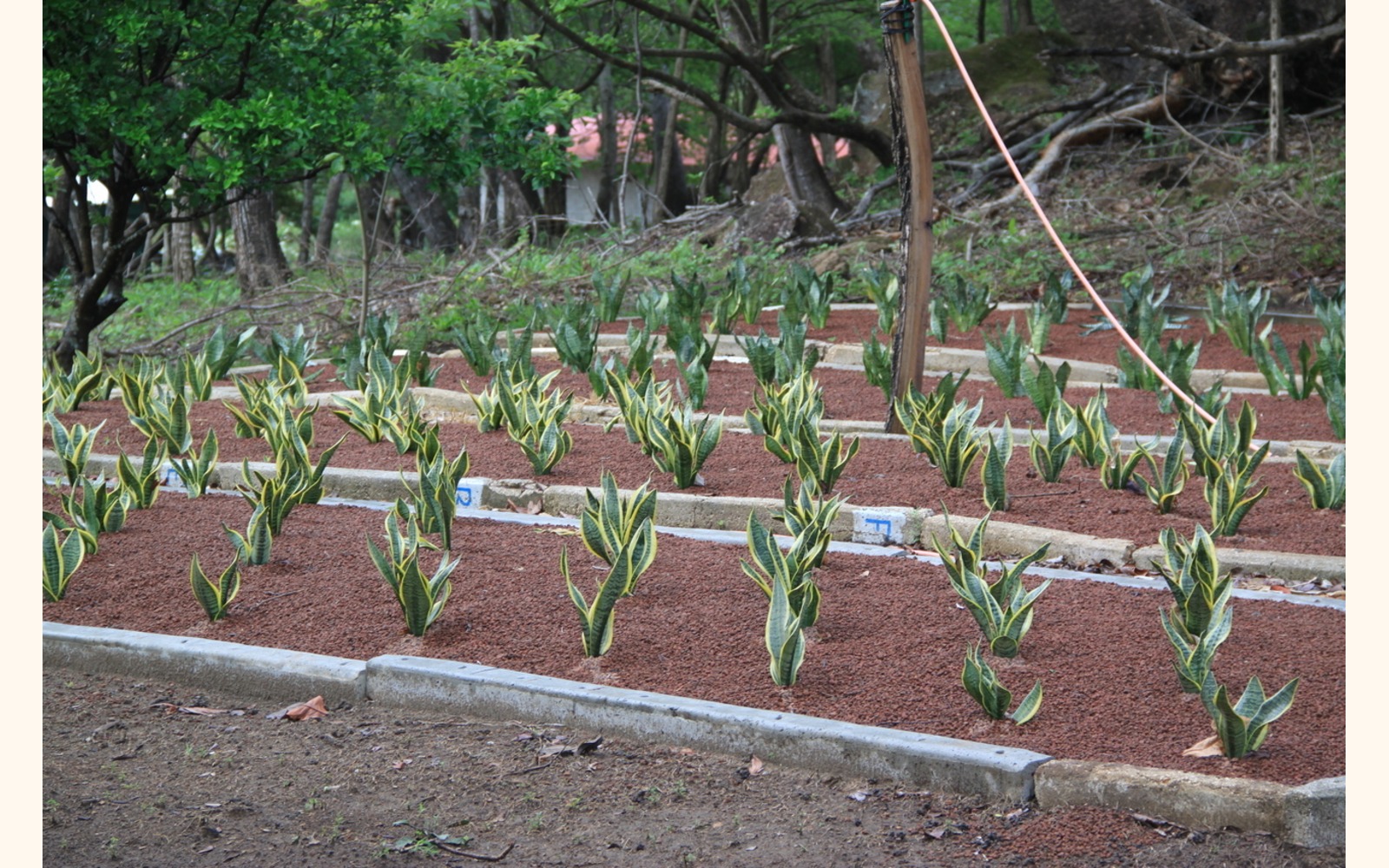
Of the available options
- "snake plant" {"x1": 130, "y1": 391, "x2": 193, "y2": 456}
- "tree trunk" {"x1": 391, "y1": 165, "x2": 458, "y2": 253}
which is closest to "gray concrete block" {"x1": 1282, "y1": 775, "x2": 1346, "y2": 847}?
"snake plant" {"x1": 130, "y1": 391, "x2": 193, "y2": 456}

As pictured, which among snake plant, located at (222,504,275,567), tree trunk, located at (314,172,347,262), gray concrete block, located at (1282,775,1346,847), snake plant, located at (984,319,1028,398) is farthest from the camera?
tree trunk, located at (314,172,347,262)

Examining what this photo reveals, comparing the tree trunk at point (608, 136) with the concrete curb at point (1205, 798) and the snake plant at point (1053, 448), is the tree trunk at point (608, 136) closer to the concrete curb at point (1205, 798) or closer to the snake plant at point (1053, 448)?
the snake plant at point (1053, 448)

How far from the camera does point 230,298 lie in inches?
619

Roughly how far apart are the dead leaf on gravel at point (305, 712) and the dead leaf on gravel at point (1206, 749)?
87.6 inches

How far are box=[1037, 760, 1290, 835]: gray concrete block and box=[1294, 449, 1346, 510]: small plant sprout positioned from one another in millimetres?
2376

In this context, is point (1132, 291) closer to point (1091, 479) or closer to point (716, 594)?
point (1091, 479)

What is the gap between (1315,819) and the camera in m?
2.53

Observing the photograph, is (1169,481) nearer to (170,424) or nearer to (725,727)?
(725,727)

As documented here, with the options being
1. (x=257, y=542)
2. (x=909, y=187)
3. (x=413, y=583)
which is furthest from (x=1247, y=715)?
(x=909, y=187)

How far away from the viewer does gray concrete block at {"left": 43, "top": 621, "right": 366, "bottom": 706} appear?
356 centimetres

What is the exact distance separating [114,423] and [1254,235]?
921cm

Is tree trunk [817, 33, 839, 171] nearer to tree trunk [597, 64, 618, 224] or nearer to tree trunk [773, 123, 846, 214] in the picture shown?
tree trunk [597, 64, 618, 224]

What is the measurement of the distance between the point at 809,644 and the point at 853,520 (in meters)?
1.23

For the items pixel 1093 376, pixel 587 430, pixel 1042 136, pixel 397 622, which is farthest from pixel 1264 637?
pixel 1042 136
